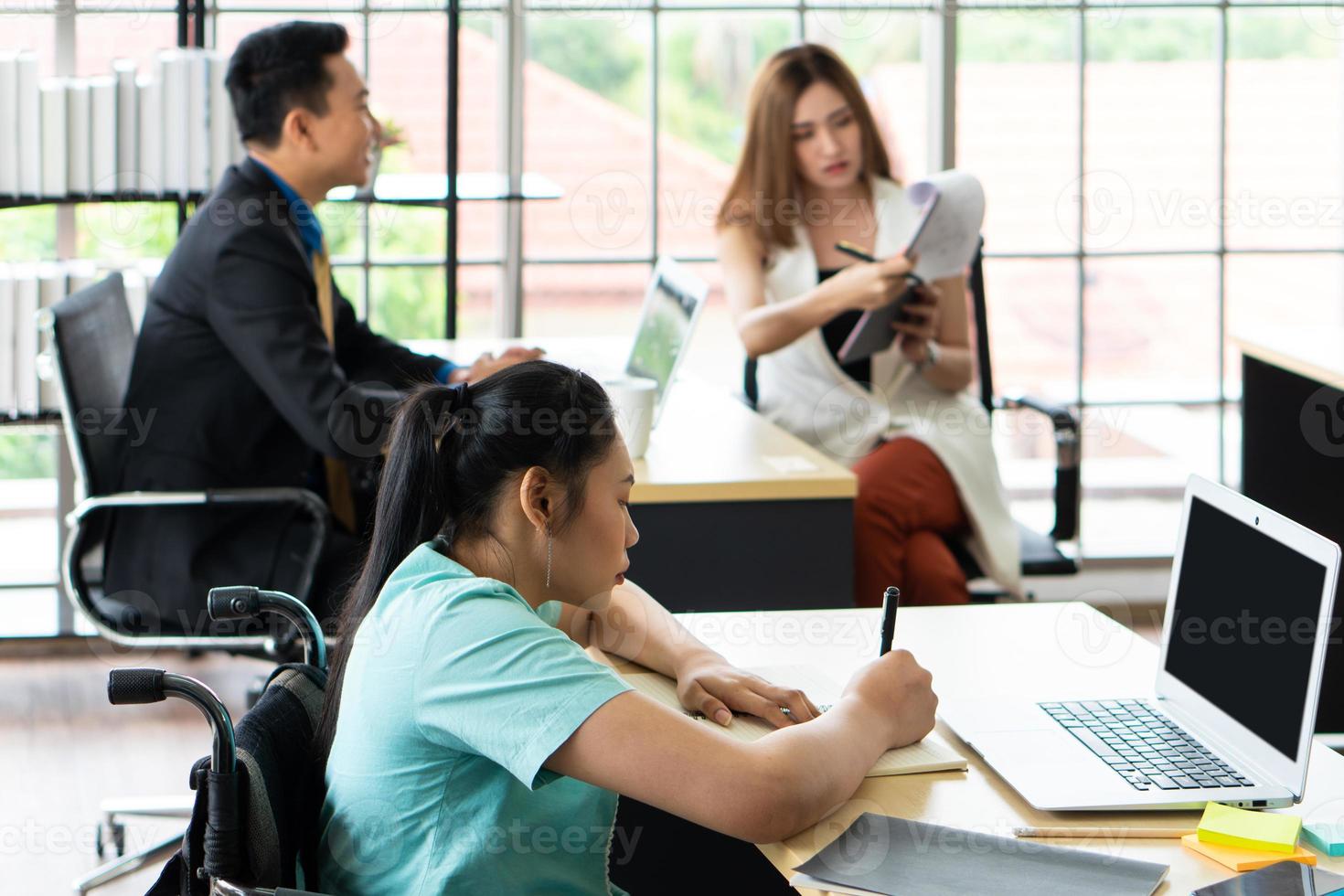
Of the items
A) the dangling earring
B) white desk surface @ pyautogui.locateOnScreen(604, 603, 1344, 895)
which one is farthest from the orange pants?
the dangling earring

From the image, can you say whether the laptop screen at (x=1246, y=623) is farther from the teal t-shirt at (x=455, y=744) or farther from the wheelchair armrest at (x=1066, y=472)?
the wheelchair armrest at (x=1066, y=472)

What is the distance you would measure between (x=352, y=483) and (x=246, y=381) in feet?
1.08

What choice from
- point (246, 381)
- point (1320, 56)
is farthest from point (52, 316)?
point (1320, 56)

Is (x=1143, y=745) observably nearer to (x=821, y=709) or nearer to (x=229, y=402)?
(x=821, y=709)

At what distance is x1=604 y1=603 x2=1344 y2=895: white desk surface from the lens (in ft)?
4.26

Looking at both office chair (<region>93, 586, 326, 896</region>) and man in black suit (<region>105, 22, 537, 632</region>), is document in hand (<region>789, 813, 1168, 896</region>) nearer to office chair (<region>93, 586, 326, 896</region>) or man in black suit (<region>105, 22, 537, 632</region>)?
office chair (<region>93, 586, 326, 896</region>)

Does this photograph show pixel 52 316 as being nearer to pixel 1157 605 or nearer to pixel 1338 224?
pixel 1157 605

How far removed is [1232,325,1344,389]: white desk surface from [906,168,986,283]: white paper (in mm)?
620

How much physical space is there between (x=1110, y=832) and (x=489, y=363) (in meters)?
1.69

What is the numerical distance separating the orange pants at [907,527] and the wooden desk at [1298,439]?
701mm

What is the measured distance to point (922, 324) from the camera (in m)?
3.10

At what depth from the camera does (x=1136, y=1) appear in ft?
13.0

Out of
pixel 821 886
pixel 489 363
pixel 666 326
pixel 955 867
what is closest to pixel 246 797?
pixel 821 886

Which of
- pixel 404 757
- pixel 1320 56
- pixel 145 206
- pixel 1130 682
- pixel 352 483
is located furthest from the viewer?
pixel 1320 56
